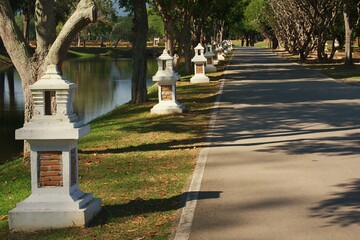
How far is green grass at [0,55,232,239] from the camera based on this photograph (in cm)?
677

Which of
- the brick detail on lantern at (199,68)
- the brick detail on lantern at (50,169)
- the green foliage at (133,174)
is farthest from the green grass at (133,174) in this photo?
the brick detail on lantern at (199,68)

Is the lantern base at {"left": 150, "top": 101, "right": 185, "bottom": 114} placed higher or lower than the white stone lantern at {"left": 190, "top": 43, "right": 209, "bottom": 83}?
lower

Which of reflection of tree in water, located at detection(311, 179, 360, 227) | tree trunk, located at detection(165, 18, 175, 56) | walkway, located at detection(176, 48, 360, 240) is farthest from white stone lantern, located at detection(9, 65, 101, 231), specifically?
tree trunk, located at detection(165, 18, 175, 56)

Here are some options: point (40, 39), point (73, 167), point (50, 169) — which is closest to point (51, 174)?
point (50, 169)

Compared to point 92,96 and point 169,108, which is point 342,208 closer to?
point 169,108

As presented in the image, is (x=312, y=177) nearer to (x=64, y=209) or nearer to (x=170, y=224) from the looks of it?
(x=170, y=224)

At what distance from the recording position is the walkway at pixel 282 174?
6.67 m

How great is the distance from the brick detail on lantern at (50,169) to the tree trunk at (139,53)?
13523 millimetres

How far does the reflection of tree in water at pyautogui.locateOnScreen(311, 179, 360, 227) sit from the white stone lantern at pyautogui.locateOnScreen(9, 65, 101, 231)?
2.52 metres

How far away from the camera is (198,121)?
15.3 metres

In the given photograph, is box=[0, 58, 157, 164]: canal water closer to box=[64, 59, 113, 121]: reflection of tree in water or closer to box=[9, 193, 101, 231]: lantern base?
box=[64, 59, 113, 121]: reflection of tree in water

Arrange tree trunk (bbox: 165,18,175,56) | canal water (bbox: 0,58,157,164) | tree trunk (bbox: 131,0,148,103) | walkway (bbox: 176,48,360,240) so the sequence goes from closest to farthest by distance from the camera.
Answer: walkway (bbox: 176,48,360,240), canal water (bbox: 0,58,157,164), tree trunk (bbox: 131,0,148,103), tree trunk (bbox: 165,18,175,56)

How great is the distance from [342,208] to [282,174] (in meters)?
1.88

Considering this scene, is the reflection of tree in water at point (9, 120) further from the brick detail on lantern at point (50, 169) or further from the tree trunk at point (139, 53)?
the brick detail on lantern at point (50, 169)
